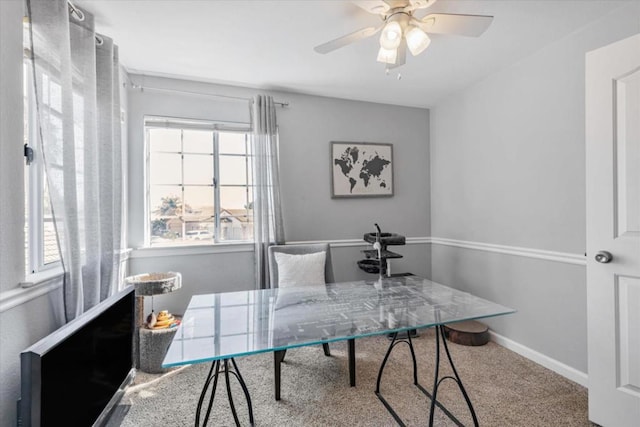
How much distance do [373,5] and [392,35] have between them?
18 centimetres

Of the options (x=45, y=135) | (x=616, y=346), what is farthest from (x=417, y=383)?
(x=45, y=135)

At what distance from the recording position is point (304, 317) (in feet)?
5.08

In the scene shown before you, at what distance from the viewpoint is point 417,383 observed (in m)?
2.12

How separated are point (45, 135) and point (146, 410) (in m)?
1.69

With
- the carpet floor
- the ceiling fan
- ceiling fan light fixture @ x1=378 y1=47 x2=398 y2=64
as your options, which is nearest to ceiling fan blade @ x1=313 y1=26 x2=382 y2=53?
the ceiling fan

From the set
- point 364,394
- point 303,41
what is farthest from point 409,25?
point 364,394

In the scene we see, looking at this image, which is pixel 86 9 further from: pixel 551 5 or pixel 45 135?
pixel 551 5

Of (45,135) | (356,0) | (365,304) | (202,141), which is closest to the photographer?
(45,135)

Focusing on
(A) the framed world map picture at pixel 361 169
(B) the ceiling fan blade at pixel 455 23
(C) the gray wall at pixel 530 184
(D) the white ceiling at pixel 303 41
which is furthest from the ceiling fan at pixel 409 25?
(A) the framed world map picture at pixel 361 169

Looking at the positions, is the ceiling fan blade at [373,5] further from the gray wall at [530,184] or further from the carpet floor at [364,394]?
the carpet floor at [364,394]

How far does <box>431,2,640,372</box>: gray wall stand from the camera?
2148 mm

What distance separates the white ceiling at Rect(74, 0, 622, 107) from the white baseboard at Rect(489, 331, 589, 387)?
8.03ft

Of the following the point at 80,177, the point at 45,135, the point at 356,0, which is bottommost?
the point at 80,177

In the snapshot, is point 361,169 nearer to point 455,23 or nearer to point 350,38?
point 350,38
